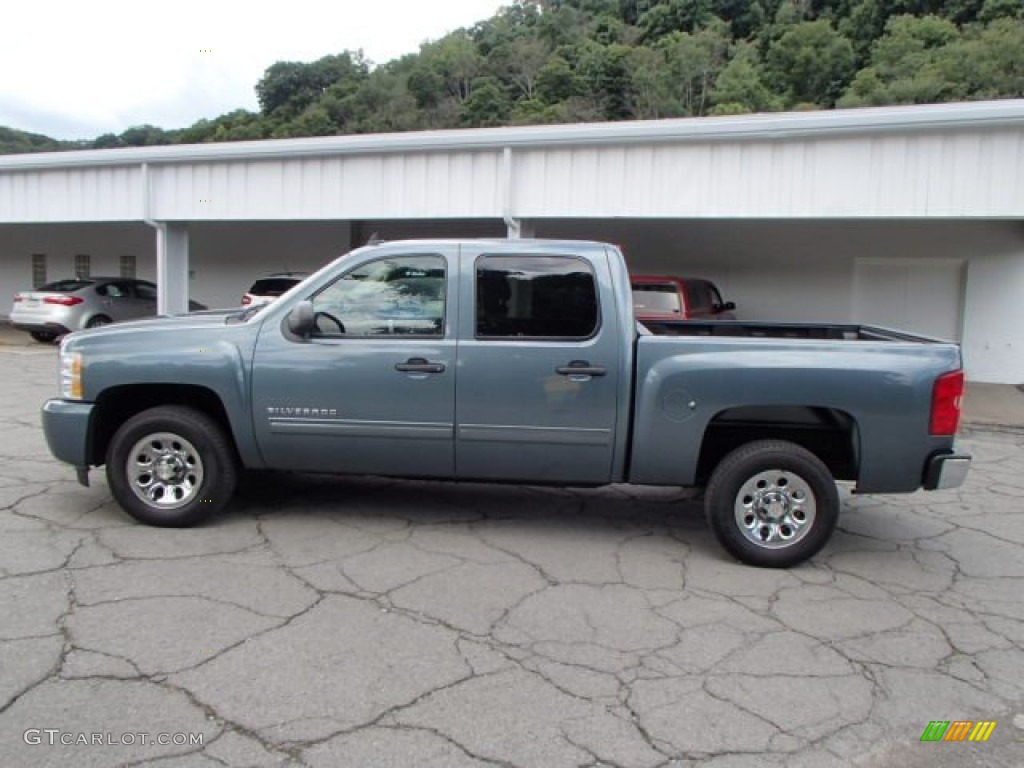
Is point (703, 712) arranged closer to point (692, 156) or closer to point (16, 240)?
point (692, 156)

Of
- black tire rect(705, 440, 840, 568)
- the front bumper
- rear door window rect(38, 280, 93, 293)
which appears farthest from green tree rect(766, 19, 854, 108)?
the front bumper

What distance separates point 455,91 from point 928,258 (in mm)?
64402

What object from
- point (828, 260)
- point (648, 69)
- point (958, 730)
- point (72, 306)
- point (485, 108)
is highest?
point (648, 69)

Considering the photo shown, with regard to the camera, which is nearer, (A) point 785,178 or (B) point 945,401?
(B) point 945,401

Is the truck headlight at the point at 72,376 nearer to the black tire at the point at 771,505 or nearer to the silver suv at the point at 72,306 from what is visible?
the black tire at the point at 771,505

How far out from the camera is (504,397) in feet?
15.8

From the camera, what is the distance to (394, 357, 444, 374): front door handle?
15.9 ft

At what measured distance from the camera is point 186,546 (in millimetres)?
4805

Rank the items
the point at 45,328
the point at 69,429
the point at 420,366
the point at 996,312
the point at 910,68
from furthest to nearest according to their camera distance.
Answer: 1. the point at 910,68
2. the point at 45,328
3. the point at 996,312
4. the point at 69,429
5. the point at 420,366

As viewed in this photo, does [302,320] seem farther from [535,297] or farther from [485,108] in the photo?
[485,108]

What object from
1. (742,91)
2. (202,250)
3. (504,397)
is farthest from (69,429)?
(742,91)

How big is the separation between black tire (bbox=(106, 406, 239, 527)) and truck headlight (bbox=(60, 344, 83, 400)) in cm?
36

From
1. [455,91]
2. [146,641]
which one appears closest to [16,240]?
[146,641]

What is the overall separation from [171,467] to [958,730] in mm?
4454
